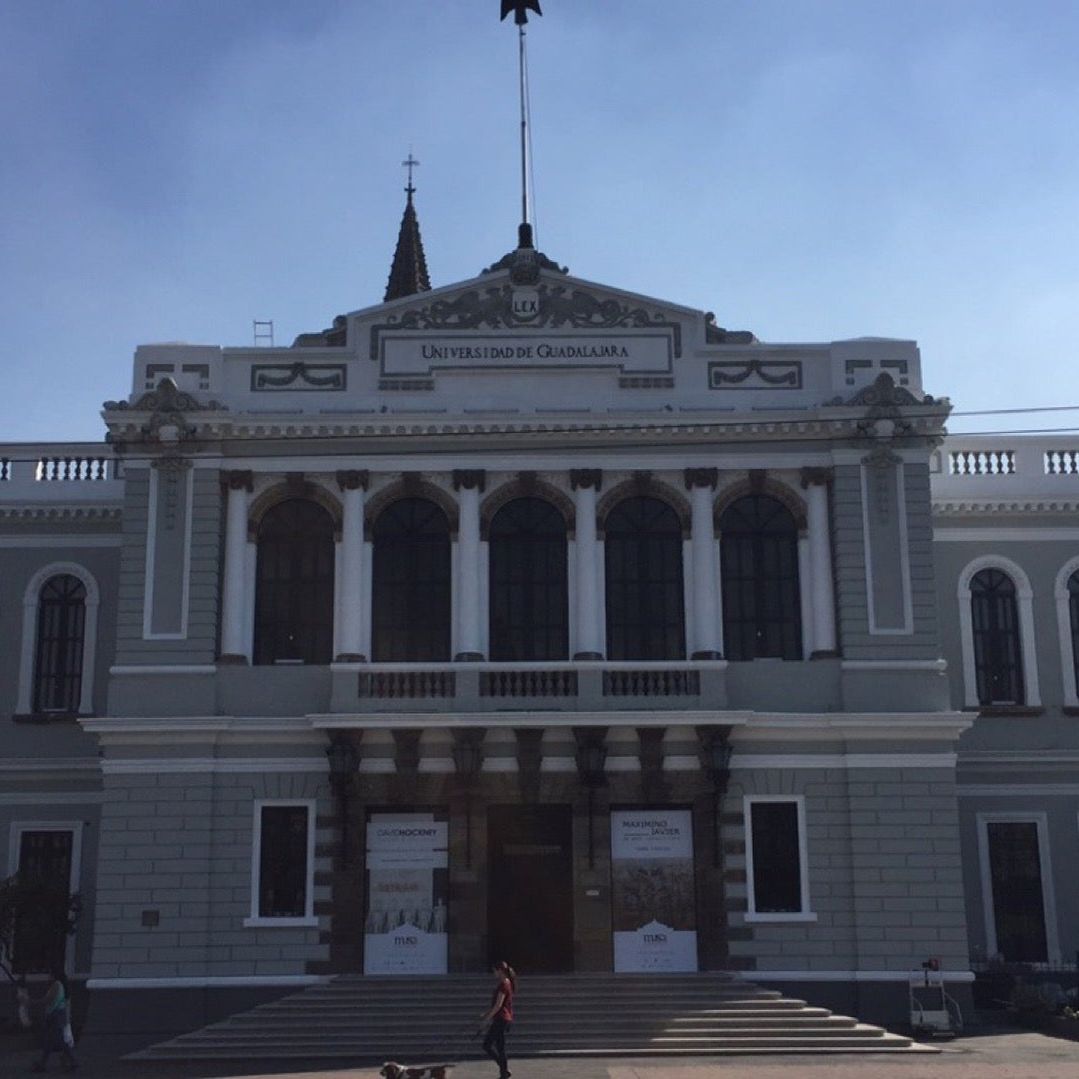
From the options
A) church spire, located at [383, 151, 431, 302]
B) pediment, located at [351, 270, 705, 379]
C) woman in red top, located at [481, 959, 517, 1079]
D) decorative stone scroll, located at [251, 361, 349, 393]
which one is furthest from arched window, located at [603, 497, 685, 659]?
church spire, located at [383, 151, 431, 302]

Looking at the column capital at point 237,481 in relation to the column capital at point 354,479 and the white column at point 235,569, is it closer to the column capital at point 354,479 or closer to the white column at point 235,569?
the white column at point 235,569

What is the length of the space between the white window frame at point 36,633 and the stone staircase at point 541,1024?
378 inches

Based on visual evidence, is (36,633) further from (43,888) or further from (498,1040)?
(498,1040)

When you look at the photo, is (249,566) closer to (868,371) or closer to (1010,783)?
(868,371)

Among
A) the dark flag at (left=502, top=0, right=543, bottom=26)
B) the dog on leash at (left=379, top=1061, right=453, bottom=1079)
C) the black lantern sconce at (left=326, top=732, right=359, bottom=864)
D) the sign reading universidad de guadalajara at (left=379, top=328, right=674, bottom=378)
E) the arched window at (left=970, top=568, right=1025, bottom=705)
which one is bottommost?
the dog on leash at (left=379, top=1061, right=453, bottom=1079)

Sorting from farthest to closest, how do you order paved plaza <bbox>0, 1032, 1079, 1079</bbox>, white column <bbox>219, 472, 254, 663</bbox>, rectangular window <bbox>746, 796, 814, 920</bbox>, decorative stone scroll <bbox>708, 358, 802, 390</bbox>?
decorative stone scroll <bbox>708, 358, 802, 390</bbox> → white column <bbox>219, 472, 254, 663</bbox> → rectangular window <bbox>746, 796, 814, 920</bbox> → paved plaza <bbox>0, 1032, 1079, 1079</bbox>

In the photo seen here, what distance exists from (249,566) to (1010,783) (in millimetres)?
16866

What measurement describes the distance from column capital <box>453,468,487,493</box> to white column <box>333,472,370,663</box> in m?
1.82

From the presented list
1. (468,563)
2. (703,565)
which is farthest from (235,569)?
(703,565)

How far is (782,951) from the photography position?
100 ft

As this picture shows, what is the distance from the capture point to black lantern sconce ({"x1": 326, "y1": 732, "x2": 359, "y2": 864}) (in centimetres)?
3080

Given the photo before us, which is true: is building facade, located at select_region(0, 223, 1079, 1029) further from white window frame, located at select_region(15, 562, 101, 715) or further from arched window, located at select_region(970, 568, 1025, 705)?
white window frame, located at select_region(15, 562, 101, 715)

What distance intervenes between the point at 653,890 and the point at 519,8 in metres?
18.6

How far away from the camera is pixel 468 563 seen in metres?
32.2
